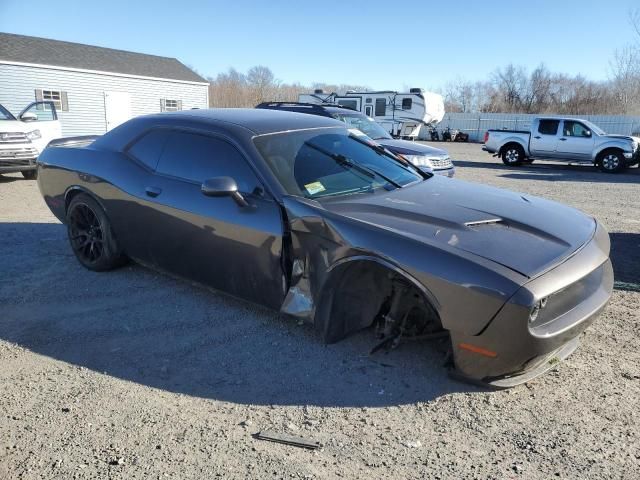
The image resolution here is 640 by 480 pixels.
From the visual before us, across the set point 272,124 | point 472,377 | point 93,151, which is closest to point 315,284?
point 472,377

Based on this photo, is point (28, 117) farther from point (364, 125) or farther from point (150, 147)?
point (150, 147)

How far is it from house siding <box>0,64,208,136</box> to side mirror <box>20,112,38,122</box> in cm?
1062

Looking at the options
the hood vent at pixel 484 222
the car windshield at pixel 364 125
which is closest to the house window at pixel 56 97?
the car windshield at pixel 364 125

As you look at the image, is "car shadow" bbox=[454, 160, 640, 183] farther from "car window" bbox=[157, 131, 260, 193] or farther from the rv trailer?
"car window" bbox=[157, 131, 260, 193]

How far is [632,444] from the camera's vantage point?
2.57 meters

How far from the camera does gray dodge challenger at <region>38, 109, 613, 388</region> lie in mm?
2777

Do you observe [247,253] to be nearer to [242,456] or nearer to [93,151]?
[242,456]

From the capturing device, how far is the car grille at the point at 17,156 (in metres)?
10.1

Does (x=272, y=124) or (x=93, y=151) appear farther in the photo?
(x=93, y=151)

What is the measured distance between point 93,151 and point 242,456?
3.57 metres

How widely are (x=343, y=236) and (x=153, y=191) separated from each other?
1.92m

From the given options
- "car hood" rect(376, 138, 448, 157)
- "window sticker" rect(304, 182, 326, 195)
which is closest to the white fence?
"car hood" rect(376, 138, 448, 157)

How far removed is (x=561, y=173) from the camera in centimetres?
1634

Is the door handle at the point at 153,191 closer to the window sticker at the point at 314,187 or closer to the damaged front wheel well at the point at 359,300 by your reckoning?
the window sticker at the point at 314,187
